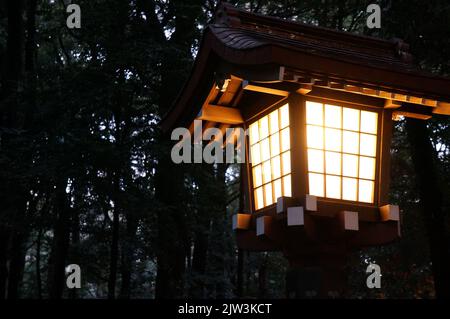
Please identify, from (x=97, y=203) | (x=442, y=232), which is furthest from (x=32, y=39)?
(x=442, y=232)

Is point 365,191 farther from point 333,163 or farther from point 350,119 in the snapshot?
point 350,119

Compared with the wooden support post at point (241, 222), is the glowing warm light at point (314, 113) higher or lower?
higher

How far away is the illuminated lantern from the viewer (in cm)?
497

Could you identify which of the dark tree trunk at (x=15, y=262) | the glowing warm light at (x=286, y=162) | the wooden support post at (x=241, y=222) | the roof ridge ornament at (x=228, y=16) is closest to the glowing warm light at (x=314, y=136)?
the glowing warm light at (x=286, y=162)

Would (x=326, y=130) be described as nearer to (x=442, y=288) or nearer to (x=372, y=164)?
(x=372, y=164)

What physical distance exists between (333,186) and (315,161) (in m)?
0.29

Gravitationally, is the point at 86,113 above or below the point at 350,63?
above

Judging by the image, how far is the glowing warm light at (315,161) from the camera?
16.8ft

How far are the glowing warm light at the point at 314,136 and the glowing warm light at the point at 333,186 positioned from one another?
12.1 inches

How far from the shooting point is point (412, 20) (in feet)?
31.4

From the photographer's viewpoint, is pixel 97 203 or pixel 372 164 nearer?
pixel 372 164

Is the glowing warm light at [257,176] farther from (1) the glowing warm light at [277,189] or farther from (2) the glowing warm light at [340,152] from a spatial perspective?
(2) the glowing warm light at [340,152]

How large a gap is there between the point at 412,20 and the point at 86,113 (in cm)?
622

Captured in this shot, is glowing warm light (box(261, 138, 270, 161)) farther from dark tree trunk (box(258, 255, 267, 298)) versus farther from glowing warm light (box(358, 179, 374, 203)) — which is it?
dark tree trunk (box(258, 255, 267, 298))
